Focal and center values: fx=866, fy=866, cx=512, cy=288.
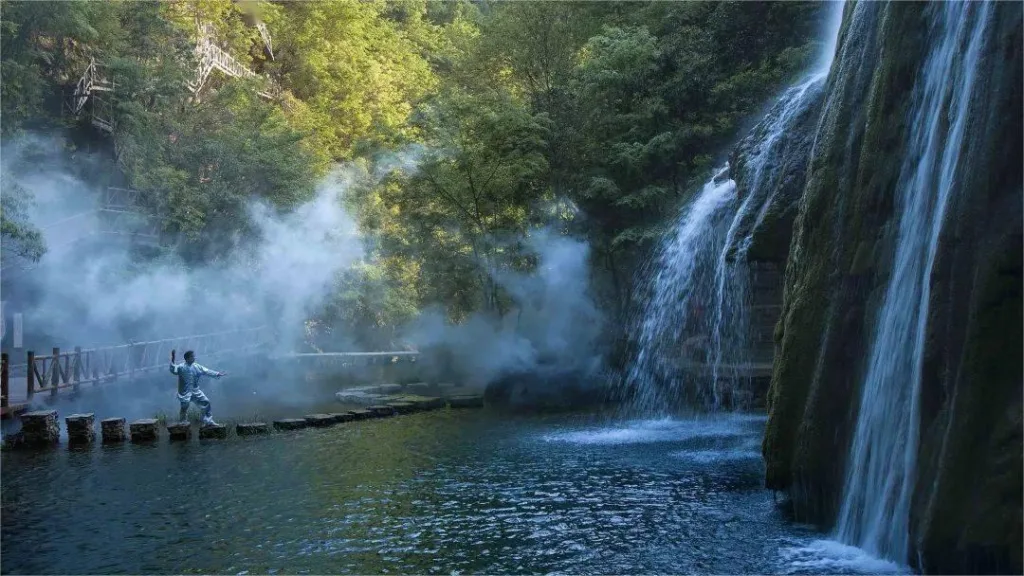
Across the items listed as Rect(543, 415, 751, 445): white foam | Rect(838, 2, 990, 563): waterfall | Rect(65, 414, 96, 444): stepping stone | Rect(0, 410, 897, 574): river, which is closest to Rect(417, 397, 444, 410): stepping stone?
Rect(0, 410, 897, 574): river

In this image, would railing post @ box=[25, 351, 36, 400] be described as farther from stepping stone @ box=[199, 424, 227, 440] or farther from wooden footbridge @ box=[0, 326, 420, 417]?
stepping stone @ box=[199, 424, 227, 440]

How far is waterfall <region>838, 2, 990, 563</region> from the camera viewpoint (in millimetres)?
8242

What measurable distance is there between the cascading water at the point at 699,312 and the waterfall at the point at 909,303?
918cm

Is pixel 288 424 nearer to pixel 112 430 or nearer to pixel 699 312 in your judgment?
pixel 112 430

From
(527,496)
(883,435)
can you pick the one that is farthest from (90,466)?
A: (883,435)

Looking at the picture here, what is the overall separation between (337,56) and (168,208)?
1911 cm

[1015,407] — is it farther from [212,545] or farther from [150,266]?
[150,266]

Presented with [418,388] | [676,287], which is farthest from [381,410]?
[676,287]

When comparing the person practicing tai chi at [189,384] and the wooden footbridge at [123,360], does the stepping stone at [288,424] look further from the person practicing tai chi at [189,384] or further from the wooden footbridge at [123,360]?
the wooden footbridge at [123,360]

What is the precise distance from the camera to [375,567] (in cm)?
906

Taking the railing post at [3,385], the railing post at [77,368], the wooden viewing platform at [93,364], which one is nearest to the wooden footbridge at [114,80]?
the wooden viewing platform at [93,364]

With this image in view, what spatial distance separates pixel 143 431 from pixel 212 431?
1.29 m

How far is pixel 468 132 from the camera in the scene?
2861 centimetres

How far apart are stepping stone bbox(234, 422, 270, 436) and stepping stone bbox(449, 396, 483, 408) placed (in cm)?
589
